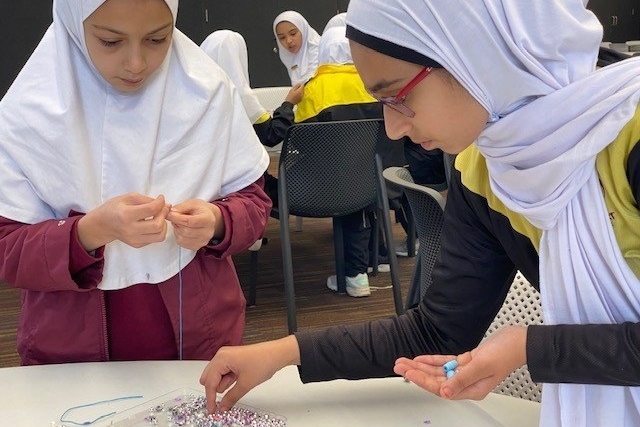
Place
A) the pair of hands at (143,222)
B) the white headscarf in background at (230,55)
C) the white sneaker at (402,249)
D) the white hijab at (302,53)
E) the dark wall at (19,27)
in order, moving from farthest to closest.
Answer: the dark wall at (19,27) < the white hijab at (302,53) < the white sneaker at (402,249) < the white headscarf in background at (230,55) < the pair of hands at (143,222)

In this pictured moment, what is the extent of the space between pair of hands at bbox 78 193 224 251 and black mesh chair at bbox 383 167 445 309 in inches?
22.9

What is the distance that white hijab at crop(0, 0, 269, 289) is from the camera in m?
1.33

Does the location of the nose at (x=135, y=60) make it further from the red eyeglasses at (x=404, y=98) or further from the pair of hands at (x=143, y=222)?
the red eyeglasses at (x=404, y=98)

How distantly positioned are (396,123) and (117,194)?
2.16 ft

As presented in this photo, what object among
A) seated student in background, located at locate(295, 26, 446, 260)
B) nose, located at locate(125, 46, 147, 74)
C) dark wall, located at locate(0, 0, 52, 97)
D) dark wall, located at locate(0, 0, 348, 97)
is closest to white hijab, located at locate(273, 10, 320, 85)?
seated student in background, located at locate(295, 26, 446, 260)

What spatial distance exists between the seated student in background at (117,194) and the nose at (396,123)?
464 mm

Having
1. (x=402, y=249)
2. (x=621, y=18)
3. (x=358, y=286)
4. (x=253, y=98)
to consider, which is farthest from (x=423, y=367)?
(x=621, y=18)

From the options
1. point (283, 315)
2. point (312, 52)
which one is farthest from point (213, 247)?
point (312, 52)

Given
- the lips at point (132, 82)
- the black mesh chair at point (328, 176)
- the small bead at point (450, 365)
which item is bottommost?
the black mesh chair at point (328, 176)

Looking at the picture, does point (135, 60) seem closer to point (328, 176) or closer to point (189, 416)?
point (189, 416)

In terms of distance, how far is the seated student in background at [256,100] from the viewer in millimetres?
3748

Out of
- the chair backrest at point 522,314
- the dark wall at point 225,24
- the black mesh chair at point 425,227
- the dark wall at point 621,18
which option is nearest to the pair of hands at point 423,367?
the chair backrest at point 522,314

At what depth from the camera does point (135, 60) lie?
1.28 meters

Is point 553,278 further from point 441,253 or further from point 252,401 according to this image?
point 252,401
